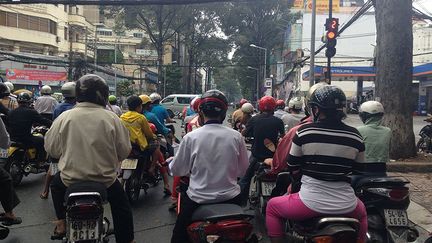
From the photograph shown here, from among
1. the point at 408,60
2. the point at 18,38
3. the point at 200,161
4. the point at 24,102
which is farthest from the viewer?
the point at 18,38

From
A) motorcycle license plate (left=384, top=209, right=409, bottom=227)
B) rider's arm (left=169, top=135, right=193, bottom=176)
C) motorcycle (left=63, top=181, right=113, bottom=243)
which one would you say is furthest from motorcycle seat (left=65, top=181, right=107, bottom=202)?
motorcycle license plate (left=384, top=209, right=409, bottom=227)

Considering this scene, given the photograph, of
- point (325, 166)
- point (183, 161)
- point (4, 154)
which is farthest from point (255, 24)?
point (325, 166)

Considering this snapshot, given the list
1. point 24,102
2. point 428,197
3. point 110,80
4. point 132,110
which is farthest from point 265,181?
point 110,80

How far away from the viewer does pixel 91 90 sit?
373 cm

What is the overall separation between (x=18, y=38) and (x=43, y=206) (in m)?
36.7

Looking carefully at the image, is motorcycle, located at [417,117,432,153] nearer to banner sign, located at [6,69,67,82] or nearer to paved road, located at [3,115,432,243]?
paved road, located at [3,115,432,243]

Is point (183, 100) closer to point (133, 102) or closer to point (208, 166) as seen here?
point (133, 102)

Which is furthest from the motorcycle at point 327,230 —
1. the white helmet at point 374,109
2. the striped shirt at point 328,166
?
the white helmet at point 374,109

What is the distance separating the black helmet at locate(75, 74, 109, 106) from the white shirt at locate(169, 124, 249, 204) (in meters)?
0.86

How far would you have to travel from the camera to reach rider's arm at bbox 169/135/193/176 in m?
3.48

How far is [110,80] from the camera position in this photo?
1951 inches

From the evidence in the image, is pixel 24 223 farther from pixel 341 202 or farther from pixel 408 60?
pixel 408 60

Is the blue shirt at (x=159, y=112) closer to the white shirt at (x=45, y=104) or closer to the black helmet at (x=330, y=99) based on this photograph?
the white shirt at (x=45, y=104)

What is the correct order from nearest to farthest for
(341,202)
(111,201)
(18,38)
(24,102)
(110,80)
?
(341,202), (111,201), (24,102), (18,38), (110,80)
